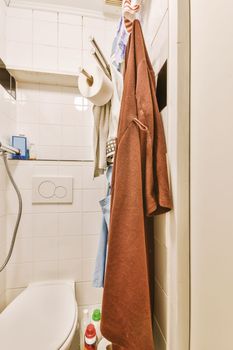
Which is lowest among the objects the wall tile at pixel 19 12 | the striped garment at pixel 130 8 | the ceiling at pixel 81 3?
the striped garment at pixel 130 8

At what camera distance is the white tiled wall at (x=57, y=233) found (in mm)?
1286

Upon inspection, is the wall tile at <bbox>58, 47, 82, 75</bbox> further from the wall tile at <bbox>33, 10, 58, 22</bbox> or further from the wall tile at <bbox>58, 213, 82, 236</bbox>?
the wall tile at <bbox>58, 213, 82, 236</bbox>

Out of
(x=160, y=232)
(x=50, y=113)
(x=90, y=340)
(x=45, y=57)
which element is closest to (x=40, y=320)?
(x=90, y=340)

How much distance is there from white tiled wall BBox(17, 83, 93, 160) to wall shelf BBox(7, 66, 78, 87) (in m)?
0.03

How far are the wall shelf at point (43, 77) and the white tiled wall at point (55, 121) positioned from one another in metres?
0.03

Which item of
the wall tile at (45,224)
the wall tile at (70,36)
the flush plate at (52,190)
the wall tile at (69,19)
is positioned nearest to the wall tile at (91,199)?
the flush plate at (52,190)

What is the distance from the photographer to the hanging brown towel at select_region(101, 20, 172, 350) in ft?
1.75

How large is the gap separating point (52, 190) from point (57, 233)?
0.31 m

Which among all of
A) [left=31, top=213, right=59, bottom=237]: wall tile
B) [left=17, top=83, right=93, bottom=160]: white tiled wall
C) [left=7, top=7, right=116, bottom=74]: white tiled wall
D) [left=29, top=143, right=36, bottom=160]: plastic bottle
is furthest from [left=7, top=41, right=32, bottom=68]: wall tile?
[left=31, top=213, right=59, bottom=237]: wall tile

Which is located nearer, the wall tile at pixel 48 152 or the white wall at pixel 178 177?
the white wall at pixel 178 177

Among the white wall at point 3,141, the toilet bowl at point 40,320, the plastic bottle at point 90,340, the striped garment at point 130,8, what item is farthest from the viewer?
the white wall at point 3,141

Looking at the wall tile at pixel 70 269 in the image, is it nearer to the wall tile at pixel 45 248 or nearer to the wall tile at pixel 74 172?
the wall tile at pixel 45 248

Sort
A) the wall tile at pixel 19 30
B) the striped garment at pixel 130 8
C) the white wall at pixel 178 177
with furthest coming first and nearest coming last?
the wall tile at pixel 19 30 → the striped garment at pixel 130 8 → the white wall at pixel 178 177

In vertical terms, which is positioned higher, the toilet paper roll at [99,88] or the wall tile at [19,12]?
the wall tile at [19,12]
